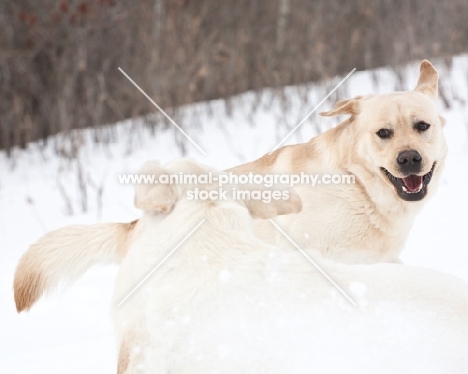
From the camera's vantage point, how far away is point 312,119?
8.04 metres

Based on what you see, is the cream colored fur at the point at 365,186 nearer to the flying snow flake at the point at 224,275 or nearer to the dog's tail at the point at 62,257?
the dog's tail at the point at 62,257

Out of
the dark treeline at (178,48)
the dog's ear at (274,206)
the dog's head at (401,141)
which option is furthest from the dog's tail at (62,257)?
the dark treeline at (178,48)

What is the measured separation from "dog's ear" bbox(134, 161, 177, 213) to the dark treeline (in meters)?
5.97

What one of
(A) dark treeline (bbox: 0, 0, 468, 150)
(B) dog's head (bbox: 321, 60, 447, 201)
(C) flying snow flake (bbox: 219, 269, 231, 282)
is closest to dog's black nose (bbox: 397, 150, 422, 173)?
(B) dog's head (bbox: 321, 60, 447, 201)

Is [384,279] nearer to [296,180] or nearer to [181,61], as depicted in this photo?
[296,180]

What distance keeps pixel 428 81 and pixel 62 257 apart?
7.75ft

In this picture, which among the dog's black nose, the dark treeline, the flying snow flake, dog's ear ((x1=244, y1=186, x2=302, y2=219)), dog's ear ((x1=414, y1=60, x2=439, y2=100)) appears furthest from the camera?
the dark treeline

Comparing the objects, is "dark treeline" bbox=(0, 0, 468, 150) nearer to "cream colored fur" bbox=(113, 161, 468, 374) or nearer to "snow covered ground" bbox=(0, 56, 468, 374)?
"snow covered ground" bbox=(0, 56, 468, 374)

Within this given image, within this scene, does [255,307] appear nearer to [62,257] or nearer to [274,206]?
[274,206]

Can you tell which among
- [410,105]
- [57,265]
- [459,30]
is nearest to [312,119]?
[459,30]

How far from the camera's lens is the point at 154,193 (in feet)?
6.95

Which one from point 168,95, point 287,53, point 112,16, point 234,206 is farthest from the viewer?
point 287,53

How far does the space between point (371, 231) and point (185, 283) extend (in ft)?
5.68

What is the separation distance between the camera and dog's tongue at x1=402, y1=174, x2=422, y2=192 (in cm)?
350
